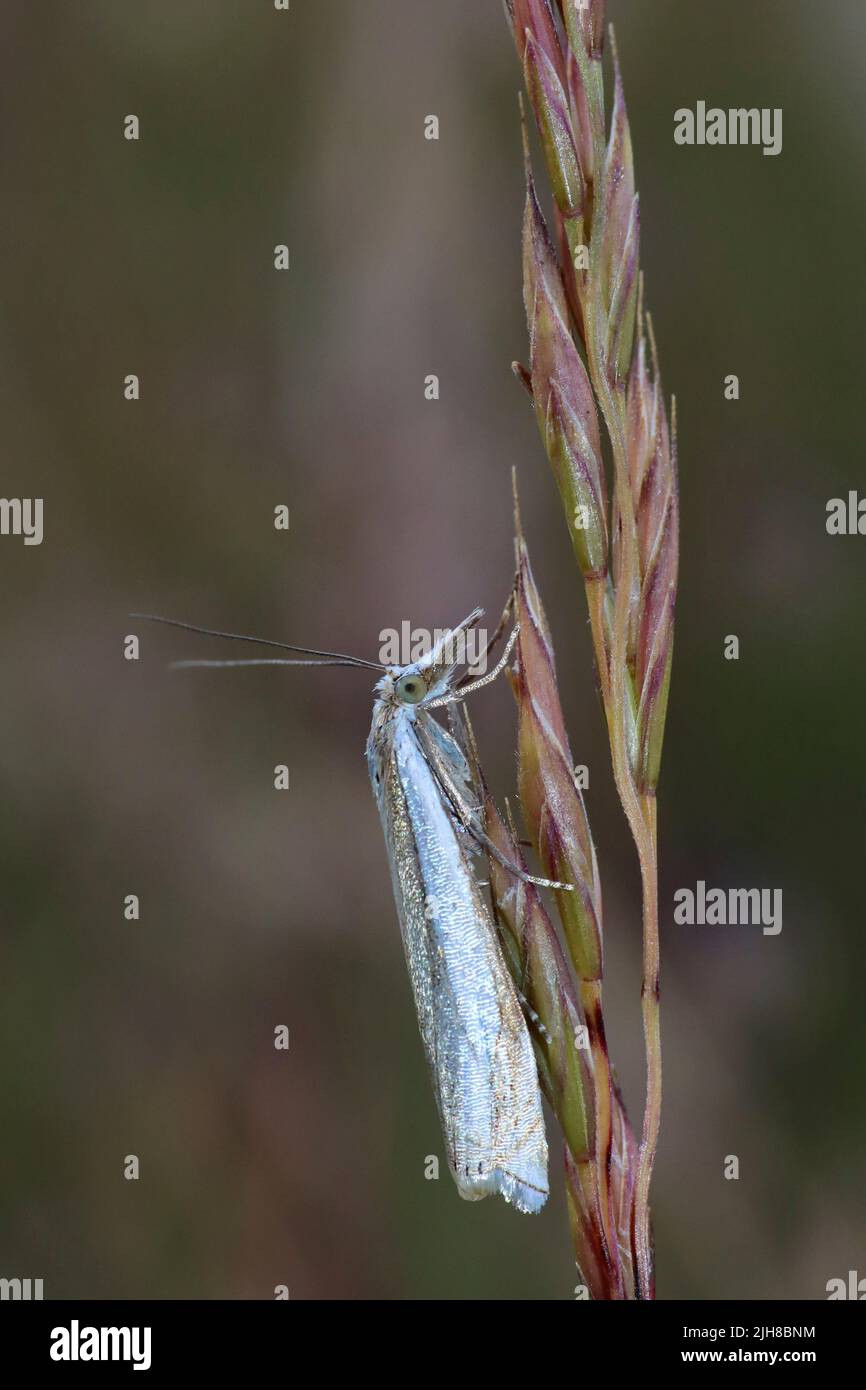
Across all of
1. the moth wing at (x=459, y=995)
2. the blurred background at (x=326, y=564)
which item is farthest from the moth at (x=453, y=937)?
the blurred background at (x=326, y=564)

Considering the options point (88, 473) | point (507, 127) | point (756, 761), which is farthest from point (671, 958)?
point (507, 127)

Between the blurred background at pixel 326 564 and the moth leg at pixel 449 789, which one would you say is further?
the blurred background at pixel 326 564

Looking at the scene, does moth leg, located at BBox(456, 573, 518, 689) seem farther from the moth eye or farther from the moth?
the moth eye

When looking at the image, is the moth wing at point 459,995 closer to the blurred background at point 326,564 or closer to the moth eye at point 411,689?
the moth eye at point 411,689

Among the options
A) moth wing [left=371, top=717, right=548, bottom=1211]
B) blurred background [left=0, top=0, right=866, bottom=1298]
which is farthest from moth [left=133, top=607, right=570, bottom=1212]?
blurred background [left=0, top=0, right=866, bottom=1298]

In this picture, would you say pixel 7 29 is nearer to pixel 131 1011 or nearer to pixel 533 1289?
pixel 131 1011

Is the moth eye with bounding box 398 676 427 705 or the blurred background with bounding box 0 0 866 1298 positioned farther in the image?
the blurred background with bounding box 0 0 866 1298
